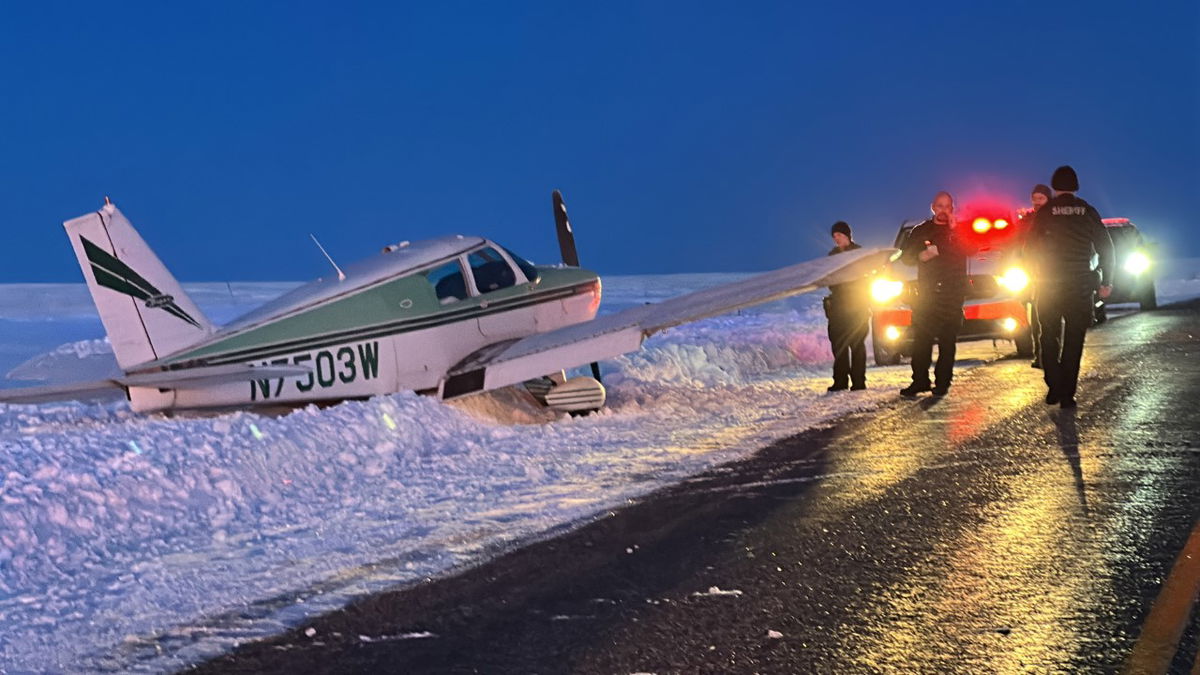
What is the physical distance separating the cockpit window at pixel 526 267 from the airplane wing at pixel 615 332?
1018 mm

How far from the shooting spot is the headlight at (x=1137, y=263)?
25.8m

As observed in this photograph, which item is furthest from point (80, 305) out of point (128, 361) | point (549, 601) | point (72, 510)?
point (549, 601)

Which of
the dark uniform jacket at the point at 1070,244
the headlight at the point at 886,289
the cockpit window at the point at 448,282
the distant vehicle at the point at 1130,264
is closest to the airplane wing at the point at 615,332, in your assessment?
the cockpit window at the point at 448,282

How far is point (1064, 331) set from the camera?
1123 cm

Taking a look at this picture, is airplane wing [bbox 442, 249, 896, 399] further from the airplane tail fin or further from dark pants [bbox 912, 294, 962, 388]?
the airplane tail fin

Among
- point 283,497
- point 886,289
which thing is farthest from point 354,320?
point 886,289

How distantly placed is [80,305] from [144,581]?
44.4m

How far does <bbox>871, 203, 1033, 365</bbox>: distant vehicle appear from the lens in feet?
52.1

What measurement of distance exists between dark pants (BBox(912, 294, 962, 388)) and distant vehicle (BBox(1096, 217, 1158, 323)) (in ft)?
45.4

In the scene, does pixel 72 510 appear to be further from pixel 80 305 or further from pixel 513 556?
pixel 80 305

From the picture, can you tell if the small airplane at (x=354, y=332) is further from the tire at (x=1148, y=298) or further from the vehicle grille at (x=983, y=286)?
the tire at (x=1148, y=298)

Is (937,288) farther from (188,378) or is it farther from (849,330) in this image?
(188,378)

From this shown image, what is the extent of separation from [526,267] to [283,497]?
6.07 m

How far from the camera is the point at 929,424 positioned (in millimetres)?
10430
